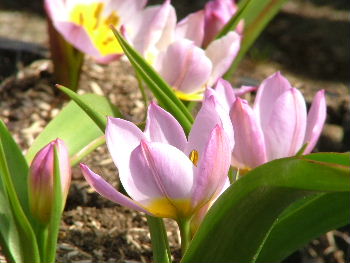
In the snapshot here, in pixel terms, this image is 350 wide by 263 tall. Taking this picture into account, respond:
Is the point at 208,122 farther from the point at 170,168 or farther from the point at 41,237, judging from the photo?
the point at 41,237

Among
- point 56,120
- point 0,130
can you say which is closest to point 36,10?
point 56,120

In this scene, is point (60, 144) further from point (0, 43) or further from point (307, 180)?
point (0, 43)

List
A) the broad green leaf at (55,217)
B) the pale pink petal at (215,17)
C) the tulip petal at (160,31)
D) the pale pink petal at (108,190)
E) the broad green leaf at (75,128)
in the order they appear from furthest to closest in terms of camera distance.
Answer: the pale pink petal at (215,17) → the tulip petal at (160,31) → the broad green leaf at (75,128) → the broad green leaf at (55,217) → the pale pink petal at (108,190)

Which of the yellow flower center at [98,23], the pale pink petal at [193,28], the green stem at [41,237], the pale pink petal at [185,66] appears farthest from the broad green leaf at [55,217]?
the yellow flower center at [98,23]

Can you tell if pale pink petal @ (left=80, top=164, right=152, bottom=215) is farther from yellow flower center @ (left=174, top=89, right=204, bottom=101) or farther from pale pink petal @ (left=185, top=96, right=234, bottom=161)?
yellow flower center @ (left=174, top=89, right=204, bottom=101)

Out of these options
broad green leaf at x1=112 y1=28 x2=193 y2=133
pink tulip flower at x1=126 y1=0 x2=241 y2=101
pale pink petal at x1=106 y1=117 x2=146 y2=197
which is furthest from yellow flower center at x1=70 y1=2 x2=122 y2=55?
pale pink petal at x1=106 y1=117 x2=146 y2=197

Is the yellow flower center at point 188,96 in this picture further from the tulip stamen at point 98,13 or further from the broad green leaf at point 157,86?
the tulip stamen at point 98,13
